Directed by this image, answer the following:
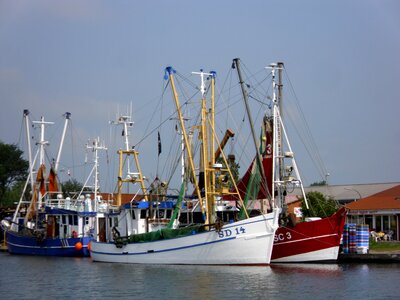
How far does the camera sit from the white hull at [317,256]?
138ft

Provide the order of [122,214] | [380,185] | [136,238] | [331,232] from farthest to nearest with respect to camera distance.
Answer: [380,185] < [122,214] < [136,238] < [331,232]

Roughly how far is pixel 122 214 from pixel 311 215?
37.8ft

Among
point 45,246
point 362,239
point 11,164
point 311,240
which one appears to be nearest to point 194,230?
point 311,240

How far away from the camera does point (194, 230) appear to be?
4212 centimetres

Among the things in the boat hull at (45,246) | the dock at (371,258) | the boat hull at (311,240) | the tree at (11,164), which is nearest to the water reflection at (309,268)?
the boat hull at (311,240)

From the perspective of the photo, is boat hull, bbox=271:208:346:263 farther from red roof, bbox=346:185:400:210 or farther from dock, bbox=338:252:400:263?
red roof, bbox=346:185:400:210

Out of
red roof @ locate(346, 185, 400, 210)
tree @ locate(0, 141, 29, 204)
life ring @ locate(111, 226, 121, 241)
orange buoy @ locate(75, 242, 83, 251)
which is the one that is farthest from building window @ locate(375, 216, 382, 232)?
tree @ locate(0, 141, 29, 204)

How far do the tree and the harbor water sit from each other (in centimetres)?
7313

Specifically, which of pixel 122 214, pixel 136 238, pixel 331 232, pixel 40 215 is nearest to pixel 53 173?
pixel 40 215

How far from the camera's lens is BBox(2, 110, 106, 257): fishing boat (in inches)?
2239

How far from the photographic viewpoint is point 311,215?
157 feet

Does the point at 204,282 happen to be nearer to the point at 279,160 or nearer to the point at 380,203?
the point at 279,160

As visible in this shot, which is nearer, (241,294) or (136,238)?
(241,294)

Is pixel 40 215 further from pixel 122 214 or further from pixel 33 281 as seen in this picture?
pixel 33 281
